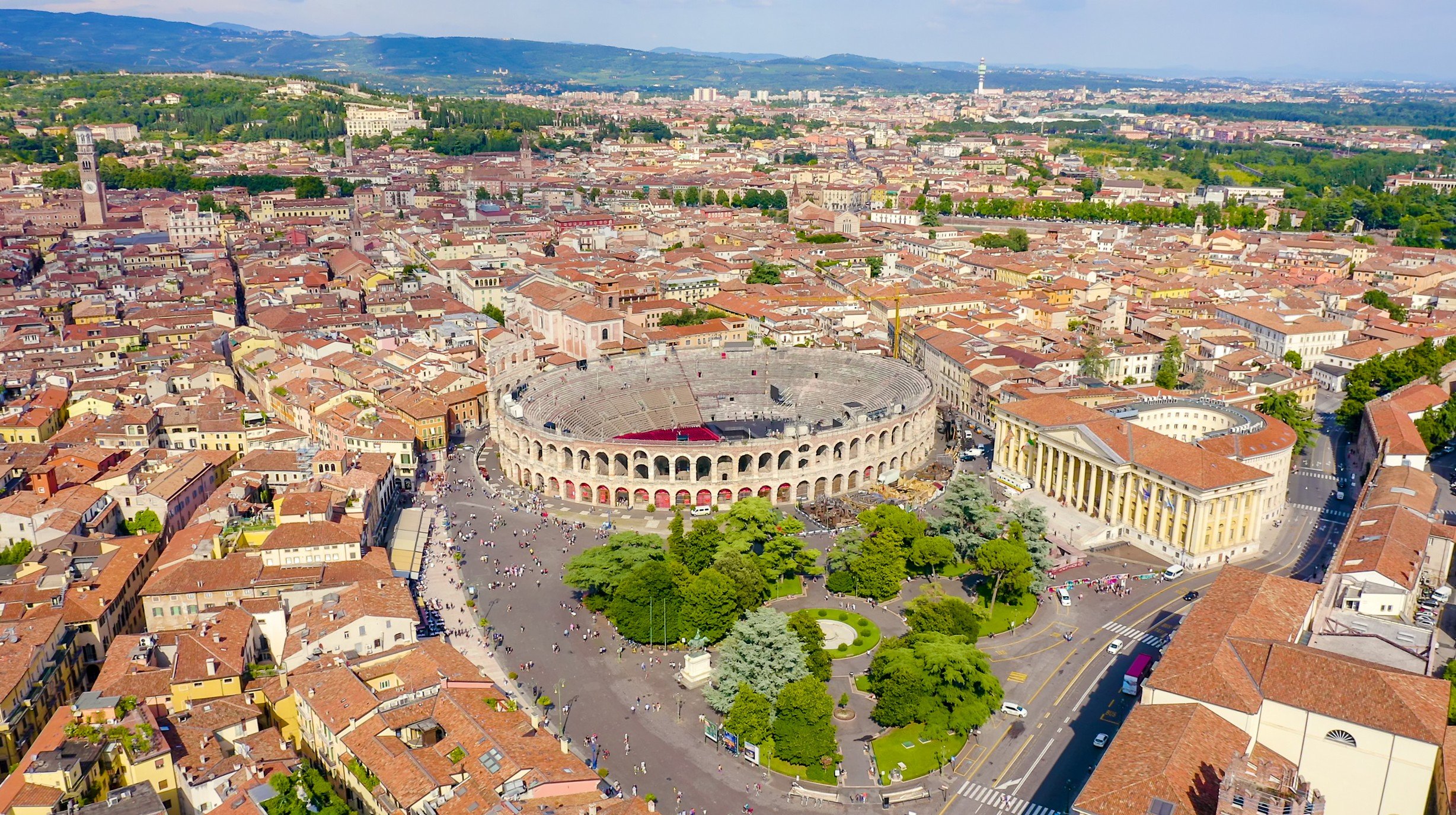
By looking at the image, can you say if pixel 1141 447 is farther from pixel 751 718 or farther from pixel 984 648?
pixel 751 718

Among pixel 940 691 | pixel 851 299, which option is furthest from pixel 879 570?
pixel 851 299

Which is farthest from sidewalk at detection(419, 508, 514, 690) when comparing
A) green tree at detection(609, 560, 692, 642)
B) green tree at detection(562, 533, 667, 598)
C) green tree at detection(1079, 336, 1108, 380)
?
green tree at detection(1079, 336, 1108, 380)

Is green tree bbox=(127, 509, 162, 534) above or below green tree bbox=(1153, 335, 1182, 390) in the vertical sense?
below

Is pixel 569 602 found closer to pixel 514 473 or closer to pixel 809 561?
pixel 809 561

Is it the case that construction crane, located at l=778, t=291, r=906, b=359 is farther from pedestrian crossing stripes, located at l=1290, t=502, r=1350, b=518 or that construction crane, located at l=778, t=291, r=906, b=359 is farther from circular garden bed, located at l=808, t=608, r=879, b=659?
circular garden bed, located at l=808, t=608, r=879, b=659

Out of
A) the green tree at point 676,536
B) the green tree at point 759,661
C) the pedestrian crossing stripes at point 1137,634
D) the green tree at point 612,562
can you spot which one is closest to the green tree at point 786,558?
the green tree at point 676,536

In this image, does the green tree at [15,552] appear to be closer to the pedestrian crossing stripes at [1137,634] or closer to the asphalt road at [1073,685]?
the asphalt road at [1073,685]
